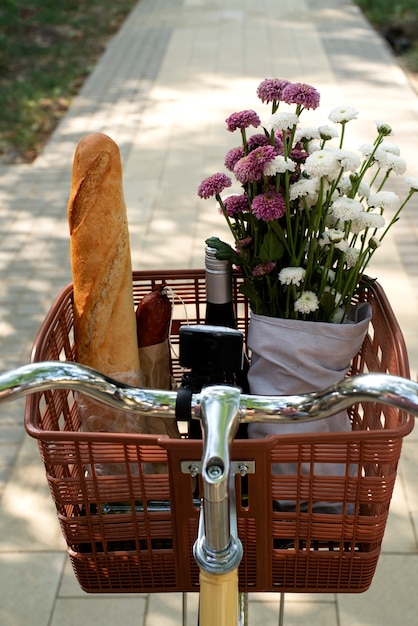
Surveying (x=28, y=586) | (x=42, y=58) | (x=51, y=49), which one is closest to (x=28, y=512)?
(x=28, y=586)

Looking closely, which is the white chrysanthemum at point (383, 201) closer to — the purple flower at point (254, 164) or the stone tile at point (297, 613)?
the purple flower at point (254, 164)

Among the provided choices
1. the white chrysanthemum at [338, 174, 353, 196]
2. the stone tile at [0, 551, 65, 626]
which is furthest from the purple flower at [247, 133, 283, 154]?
the stone tile at [0, 551, 65, 626]

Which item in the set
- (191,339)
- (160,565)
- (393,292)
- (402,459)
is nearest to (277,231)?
(191,339)

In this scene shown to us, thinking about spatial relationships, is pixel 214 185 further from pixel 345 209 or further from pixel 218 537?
pixel 218 537

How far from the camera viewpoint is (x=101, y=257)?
1.29 meters

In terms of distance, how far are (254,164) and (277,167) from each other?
34mm

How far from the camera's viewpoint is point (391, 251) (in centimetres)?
385

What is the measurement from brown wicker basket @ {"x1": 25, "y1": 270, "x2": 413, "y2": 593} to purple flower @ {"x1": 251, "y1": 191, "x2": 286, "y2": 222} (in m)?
0.27

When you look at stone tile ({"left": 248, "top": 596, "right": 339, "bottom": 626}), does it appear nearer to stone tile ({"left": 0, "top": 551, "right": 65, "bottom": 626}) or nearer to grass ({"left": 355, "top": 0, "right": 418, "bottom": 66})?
stone tile ({"left": 0, "top": 551, "right": 65, "bottom": 626})

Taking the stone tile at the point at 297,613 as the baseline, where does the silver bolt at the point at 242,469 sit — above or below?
above

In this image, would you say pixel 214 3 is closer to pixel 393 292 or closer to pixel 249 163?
pixel 393 292

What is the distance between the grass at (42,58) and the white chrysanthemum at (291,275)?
14.6 ft

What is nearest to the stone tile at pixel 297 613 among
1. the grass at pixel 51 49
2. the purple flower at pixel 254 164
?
the purple flower at pixel 254 164

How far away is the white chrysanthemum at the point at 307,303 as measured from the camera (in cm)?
124
